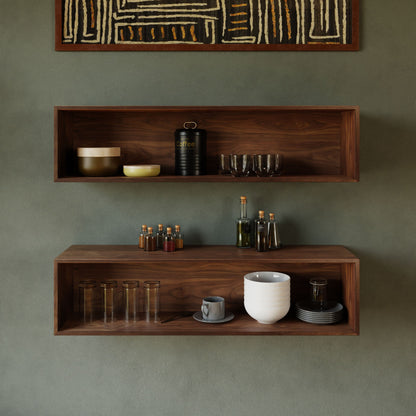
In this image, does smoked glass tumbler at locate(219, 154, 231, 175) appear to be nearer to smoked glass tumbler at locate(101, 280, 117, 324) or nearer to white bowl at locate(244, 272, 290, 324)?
white bowl at locate(244, 272, 290, 324)

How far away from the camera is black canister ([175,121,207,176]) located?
2.07 metres

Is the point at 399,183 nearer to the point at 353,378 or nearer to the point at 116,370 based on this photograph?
the point at 353,378

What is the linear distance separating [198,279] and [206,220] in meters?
0.28

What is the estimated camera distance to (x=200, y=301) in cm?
224

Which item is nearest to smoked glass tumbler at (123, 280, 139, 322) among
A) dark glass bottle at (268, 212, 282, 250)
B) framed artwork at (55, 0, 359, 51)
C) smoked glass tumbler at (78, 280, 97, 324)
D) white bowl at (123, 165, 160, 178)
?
smoked glass tumbler at (78, 280, 97, 324)

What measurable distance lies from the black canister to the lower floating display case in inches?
14.3

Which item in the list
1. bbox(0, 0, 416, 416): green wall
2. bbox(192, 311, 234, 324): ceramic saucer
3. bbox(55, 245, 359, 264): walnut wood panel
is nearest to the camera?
bbox(55, 245, 359, 264): walnut wood panel

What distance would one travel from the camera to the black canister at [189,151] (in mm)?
2066

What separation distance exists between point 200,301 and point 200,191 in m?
0.52

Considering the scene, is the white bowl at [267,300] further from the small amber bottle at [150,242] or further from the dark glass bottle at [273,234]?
the small amber bottle at [150,242]

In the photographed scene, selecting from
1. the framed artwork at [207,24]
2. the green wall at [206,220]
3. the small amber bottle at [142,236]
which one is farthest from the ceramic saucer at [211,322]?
the framed artwork at [207,24]

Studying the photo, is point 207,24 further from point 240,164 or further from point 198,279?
point 198,279

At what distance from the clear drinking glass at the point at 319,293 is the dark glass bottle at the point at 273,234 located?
0.22 meters

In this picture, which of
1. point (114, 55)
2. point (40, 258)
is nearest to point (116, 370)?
point (40, 258)
